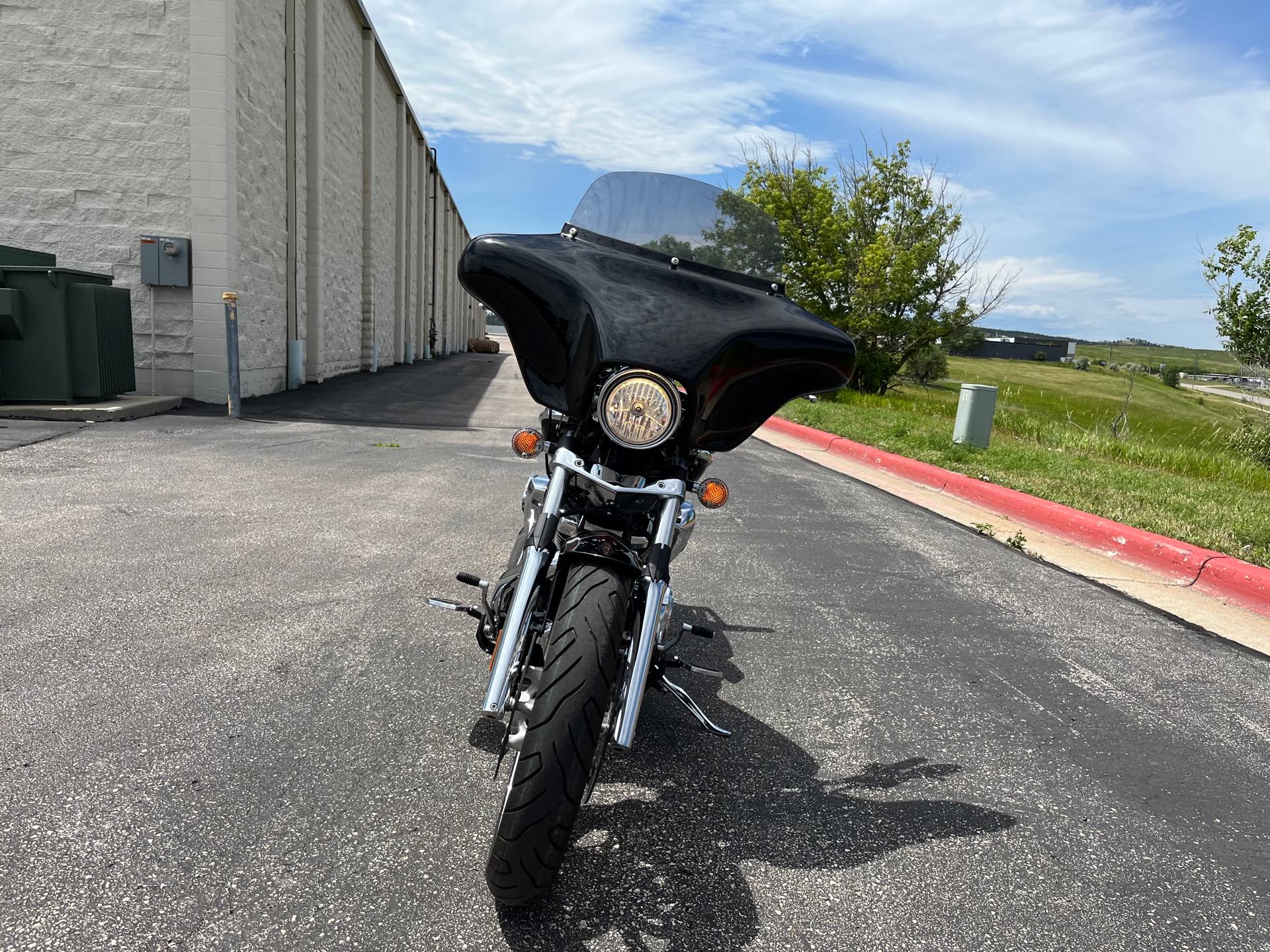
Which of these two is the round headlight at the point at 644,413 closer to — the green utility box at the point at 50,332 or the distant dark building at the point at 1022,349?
the green utility box at the point at 50,332

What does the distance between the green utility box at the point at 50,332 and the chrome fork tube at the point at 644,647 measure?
1048 centimetres

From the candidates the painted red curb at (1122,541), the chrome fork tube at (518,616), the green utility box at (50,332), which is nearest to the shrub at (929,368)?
the painted red curb at (1122,541)

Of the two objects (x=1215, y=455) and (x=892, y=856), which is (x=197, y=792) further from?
(x=1215, y=455)

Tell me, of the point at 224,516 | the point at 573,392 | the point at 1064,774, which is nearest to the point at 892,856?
the point at 1064,774

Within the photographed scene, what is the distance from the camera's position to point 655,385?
7.73ft

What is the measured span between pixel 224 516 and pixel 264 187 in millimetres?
10457

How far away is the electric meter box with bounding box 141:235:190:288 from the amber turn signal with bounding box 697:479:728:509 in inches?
475

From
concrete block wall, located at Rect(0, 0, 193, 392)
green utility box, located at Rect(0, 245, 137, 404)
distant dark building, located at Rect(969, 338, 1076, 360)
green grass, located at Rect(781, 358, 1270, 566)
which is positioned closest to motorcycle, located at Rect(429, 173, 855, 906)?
green grass, located at Rect(781, 358, 1270, 566)

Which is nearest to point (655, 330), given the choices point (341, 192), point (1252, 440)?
point (1252, 440)

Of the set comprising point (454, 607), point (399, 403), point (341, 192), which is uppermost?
point (341, 192)

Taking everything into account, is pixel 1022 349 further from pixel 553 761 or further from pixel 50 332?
pixel 553 761

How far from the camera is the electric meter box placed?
12297 mm

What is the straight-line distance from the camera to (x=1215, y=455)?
13.8 meters

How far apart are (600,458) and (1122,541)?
18.3 feet
